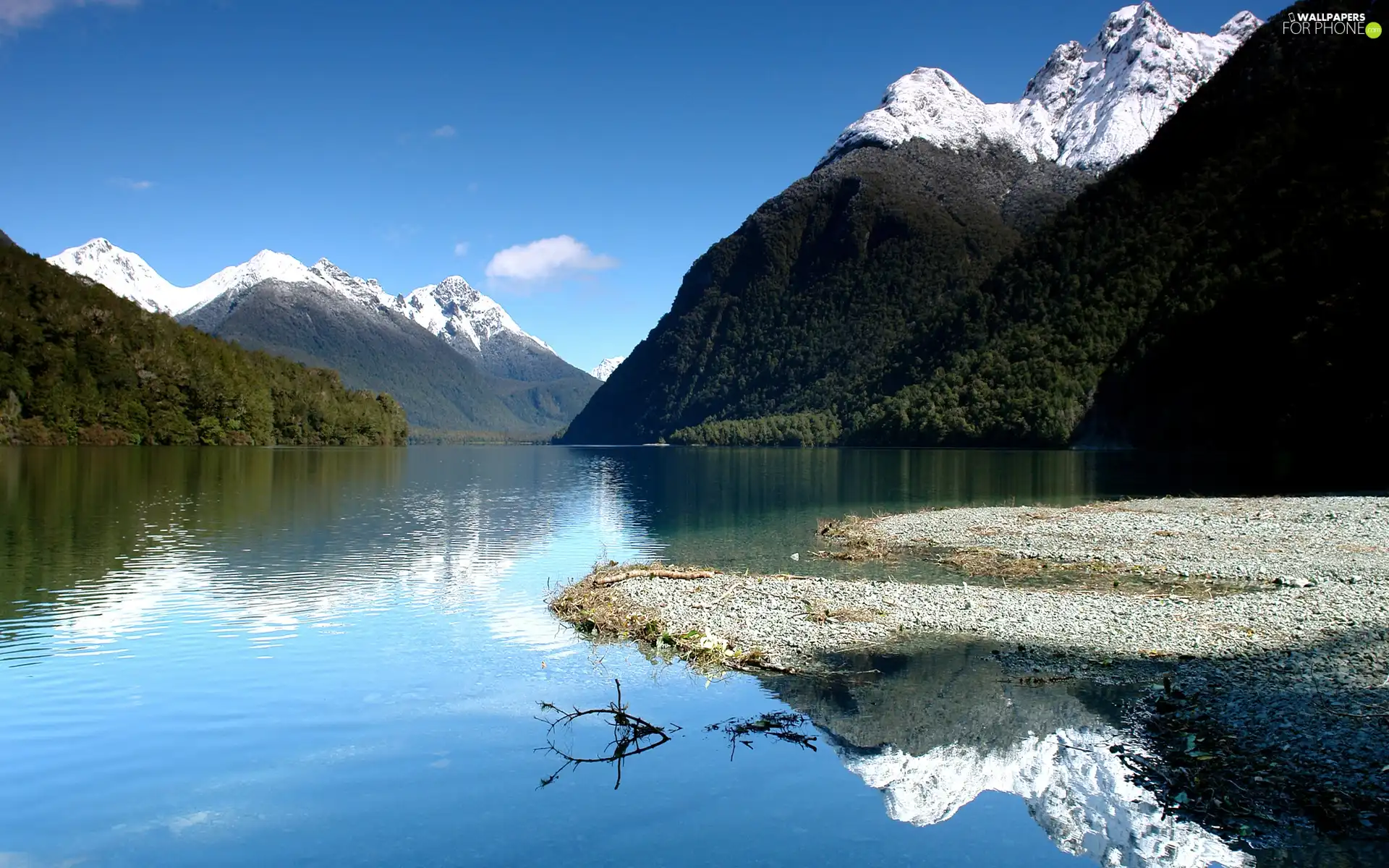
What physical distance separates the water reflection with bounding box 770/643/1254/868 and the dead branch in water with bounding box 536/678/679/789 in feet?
8.72

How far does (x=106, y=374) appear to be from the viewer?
130375 millimetres

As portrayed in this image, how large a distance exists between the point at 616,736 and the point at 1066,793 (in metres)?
6.51

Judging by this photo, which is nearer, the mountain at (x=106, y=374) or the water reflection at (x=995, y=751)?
the water reflection at (x=995, y=751)

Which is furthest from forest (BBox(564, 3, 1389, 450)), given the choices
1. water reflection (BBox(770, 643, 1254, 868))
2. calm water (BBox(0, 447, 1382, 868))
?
water reflection (BBox(770, 643, 1254, 868))

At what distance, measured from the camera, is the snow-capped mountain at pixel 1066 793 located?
9953 mm

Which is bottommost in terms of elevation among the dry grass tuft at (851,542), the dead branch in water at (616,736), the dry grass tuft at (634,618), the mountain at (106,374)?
the dead branch in water at (616,736)

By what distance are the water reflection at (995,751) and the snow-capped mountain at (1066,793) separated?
17 millimetres

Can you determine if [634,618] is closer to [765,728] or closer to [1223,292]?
[765,728]

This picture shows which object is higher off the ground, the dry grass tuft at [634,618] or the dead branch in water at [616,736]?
the dry grass tuft at [634,618]

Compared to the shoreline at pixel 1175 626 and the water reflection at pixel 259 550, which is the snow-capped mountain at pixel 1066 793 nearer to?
the shoreline at pixel 1175 626

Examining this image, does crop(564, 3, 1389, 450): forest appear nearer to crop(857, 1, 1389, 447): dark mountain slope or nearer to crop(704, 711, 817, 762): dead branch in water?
crop(857, 1, 1389, 447): dark mountain slope

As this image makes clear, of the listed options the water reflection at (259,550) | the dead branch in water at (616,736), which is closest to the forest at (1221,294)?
the water reflection at (259,550)

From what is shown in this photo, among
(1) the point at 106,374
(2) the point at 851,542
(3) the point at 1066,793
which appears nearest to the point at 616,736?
(3) the point at 1066,793

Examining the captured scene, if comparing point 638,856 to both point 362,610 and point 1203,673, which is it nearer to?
point 1203,673
